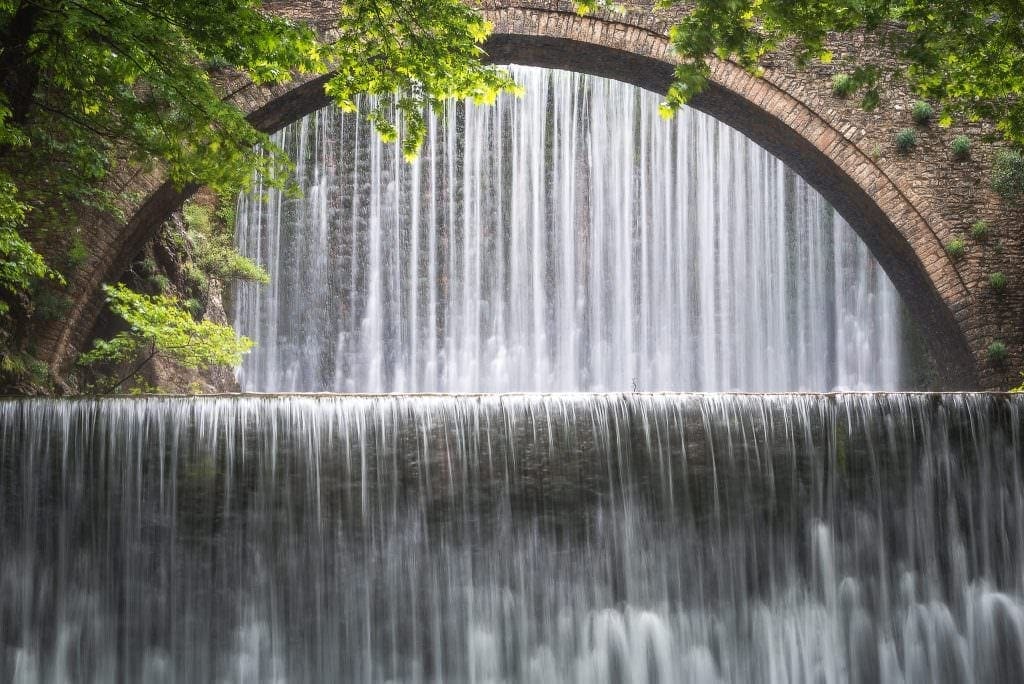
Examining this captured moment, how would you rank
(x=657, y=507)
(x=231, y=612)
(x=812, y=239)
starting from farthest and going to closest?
1. (x=812, y=239)
2. (x=657, y=507)
3. (x=231, y=612)

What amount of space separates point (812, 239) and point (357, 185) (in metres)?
7.88

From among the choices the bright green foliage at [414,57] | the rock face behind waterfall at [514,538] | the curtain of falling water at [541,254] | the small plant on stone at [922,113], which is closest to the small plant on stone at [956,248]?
the small plant on stone at [922,113]

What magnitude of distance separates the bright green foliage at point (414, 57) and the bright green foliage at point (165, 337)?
3.22 m

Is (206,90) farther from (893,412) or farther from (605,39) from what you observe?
(893,412)

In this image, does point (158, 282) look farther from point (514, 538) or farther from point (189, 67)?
point (514, 538)

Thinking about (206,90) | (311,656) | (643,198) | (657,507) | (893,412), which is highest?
(643,198)

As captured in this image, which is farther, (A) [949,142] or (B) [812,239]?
(B) [812,239]

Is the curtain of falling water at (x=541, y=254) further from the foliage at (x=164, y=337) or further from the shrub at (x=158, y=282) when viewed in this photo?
the foliage at (x=164, y=337)

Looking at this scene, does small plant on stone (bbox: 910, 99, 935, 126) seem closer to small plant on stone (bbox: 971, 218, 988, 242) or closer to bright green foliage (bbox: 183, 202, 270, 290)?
small plant on stone (bbox: 971, 218, 988, 242)

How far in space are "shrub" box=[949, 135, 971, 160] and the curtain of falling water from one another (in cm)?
459

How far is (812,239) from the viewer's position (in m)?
15.5

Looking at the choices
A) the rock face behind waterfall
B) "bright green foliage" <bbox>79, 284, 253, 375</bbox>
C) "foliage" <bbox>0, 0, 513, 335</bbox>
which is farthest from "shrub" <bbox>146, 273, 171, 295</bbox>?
the rock face behind waterfall

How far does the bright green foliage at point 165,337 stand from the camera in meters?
9.29

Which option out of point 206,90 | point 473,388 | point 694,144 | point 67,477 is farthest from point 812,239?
point 67,477
